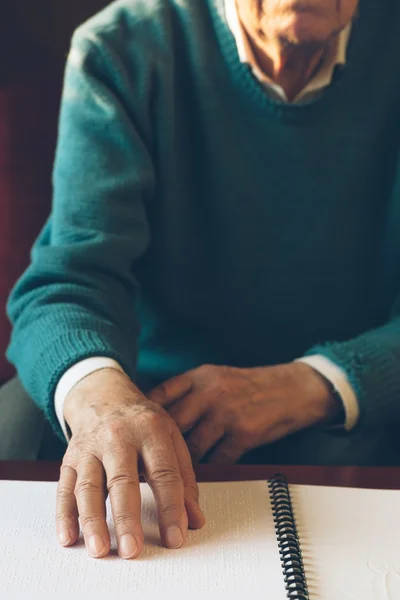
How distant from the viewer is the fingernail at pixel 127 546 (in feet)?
1.58

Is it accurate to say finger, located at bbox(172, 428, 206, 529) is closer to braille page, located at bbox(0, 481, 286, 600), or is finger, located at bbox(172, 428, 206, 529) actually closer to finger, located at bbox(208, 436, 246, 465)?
braille page, located at bbox(0, 481, 286, 600)

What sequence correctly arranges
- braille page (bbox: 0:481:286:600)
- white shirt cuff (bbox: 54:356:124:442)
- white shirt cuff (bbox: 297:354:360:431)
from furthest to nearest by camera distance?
white shirt cuff (bbox: 297:354:360:431) → white shirt cuff (bbox: 54:356:124:442) → braille page (bbox: 0:481:286:600)

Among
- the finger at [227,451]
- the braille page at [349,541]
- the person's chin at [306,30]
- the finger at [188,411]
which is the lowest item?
the finger at [227,451]

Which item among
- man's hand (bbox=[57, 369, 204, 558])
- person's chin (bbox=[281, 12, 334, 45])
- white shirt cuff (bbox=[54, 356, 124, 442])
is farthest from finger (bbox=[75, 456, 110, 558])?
person's chin (bbox=[281, 12, 334, 45])

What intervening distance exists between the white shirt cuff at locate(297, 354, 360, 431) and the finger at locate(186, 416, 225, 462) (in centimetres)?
13

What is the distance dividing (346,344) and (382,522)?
292 mm

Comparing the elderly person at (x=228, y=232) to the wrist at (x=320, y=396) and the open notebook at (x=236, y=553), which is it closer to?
the wrist at (x=320, y=396)

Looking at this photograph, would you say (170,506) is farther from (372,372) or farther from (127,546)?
(372,372)

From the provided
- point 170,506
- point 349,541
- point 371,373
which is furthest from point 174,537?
point 371,373

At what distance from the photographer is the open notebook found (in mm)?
451

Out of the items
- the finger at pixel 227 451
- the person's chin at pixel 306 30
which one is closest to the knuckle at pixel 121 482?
the finger at pixel 227 451

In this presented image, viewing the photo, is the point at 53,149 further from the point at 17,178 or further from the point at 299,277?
the point at 299,277

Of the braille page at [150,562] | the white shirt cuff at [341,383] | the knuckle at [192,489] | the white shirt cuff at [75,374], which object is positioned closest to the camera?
the braille page at [150,562]

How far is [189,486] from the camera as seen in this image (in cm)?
56
